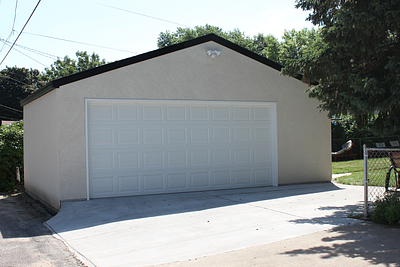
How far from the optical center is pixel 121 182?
919 cm

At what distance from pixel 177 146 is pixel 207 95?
1642 millimetres

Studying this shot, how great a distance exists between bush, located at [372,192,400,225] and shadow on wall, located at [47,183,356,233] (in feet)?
7.51

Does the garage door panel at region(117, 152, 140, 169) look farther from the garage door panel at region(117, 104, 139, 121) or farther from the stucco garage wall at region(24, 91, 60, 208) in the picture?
the stucco garage wall at region(24, 91, 60, 208)

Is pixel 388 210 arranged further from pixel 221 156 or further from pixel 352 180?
pixel 352 180

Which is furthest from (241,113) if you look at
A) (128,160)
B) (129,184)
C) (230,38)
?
(230,38)

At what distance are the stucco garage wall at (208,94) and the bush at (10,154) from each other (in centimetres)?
621

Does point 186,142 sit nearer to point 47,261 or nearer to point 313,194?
point 313,194

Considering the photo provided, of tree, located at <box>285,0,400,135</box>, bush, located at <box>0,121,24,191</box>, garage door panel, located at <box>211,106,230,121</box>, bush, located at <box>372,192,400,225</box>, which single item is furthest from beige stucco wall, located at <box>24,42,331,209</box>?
bush, located at <box>0,121,24,191</box>

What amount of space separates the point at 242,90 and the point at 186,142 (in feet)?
7.32

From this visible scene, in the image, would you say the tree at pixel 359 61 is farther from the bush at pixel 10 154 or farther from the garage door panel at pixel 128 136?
the bush at pixel 10 154

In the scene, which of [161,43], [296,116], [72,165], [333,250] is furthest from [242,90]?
[161,43]

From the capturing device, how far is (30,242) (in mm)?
6000

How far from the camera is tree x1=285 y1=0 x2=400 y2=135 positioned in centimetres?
586

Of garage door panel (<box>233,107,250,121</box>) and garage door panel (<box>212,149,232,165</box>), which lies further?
garage door panel (<box>233,107,250,121</box>)
